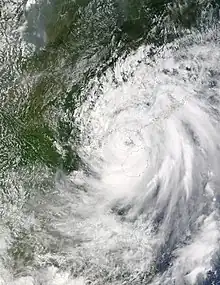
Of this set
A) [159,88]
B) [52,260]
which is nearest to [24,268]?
[52,260]

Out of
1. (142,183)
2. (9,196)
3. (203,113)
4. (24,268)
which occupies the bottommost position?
(24,268)

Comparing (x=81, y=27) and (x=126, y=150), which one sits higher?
(x=81, y=27)

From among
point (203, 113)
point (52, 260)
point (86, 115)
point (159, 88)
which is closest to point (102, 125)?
point (86, 115)

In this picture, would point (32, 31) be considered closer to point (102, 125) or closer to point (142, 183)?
point (102, 125)

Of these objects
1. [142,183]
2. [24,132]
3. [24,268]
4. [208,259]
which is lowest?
[24,268]

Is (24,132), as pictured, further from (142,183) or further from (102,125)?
(142,183)

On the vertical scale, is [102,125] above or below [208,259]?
above
